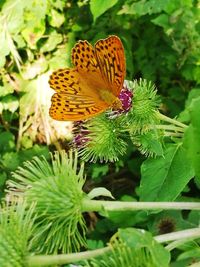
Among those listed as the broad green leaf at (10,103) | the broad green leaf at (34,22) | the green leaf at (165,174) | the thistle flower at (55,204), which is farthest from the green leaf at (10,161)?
the thistle flower at (55,204)

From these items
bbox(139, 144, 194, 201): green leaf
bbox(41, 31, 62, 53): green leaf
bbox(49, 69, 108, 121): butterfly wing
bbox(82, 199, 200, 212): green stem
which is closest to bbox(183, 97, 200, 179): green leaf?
bbox(82, 199, 200, 212): green stem

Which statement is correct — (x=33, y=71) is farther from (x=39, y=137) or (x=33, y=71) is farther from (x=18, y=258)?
(x=18, y=258)

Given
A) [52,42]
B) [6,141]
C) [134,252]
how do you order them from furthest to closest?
[52,42] < [6,141] < [134,252]

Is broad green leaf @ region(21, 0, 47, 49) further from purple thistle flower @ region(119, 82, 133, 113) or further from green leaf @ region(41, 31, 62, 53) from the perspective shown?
purple thistle flower @ region(119, 82, 133, 113)

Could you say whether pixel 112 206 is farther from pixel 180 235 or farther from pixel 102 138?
pixel 102 138

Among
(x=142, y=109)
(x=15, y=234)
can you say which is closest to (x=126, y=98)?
(x=142, y=109)

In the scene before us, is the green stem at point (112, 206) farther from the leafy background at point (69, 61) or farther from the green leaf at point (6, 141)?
the green leaf at point (6, 141)

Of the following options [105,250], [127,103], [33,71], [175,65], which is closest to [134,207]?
[105,250]
